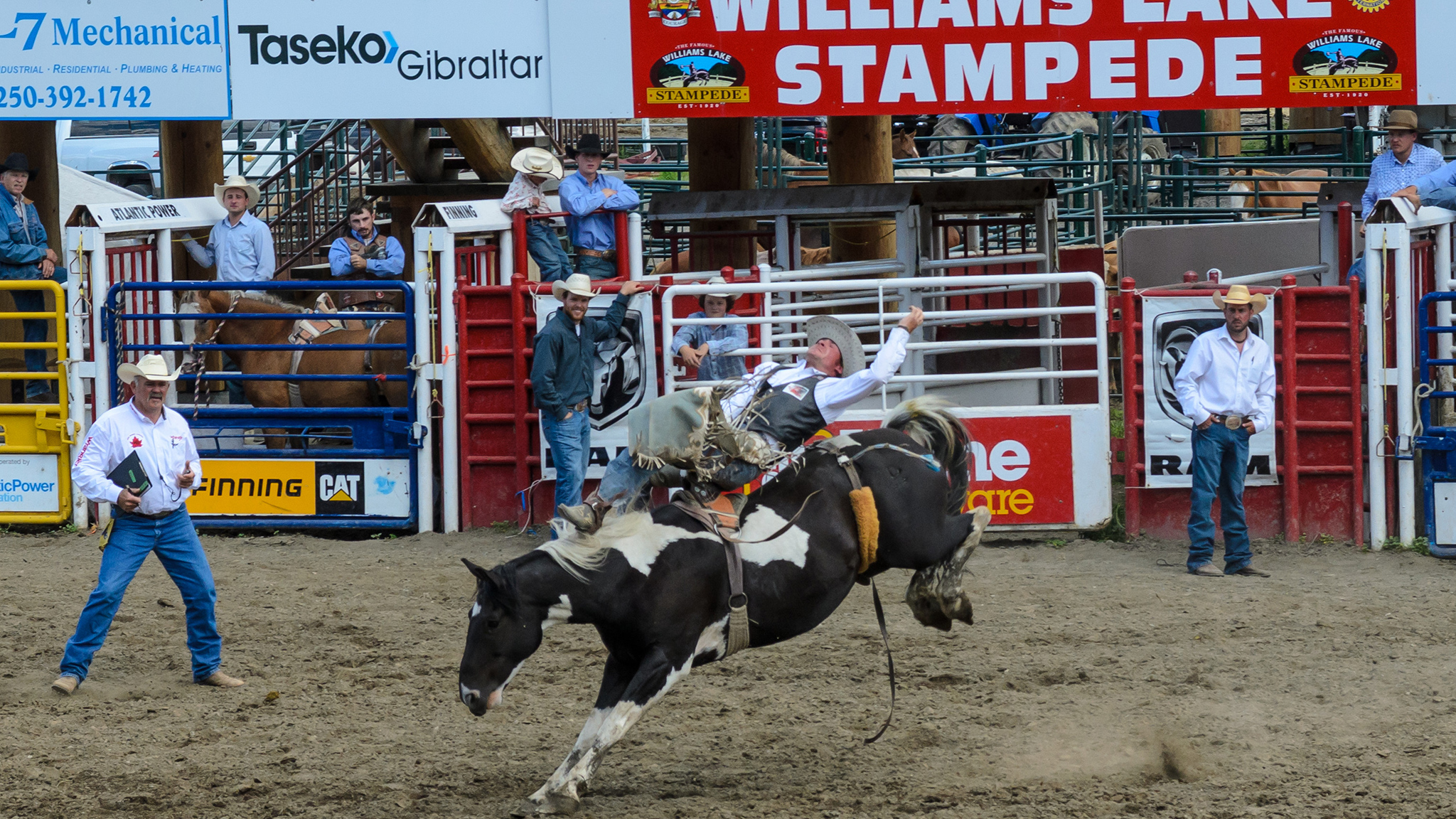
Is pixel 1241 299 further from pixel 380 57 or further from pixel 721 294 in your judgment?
pixel 380 57

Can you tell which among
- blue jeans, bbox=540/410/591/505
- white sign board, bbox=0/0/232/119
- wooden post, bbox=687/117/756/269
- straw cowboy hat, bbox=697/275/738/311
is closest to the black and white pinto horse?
straw cowboy hat, bbox=697/275/738/311

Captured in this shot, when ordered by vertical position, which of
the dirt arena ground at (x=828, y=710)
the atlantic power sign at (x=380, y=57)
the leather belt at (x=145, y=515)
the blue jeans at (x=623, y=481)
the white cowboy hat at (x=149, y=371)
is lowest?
the dirt arena ground at (x=828, y=710)

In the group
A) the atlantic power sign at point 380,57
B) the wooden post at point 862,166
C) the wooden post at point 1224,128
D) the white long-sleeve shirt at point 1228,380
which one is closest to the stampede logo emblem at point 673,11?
the atlantic power sign at point 380,57

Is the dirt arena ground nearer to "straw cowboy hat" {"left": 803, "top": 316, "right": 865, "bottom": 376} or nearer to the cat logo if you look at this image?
the cat logo

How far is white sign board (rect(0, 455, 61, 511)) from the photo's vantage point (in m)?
10.9

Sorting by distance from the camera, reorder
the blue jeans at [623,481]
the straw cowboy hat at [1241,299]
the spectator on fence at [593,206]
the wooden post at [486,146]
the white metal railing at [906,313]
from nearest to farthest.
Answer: the blue jeans at [623,481] → the straw cowboy hat at [1241,299] → the white metal railing at [906,313] → the spectator on fence at [593,206] → the wooden post at [486,146]

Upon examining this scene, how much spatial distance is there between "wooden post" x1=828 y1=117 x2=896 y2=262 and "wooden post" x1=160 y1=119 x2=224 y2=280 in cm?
510

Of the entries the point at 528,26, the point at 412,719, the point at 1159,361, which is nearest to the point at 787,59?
the point at 528,26

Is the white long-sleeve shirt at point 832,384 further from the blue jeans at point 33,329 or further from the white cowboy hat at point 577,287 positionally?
the blue jeans at point 33,329

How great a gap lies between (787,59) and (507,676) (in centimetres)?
668

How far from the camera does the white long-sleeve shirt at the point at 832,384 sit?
20.5 feet

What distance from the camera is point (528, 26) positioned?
Result: 11188 millimetres

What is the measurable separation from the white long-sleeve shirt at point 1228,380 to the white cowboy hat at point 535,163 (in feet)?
15.9

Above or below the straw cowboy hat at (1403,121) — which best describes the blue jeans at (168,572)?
below
